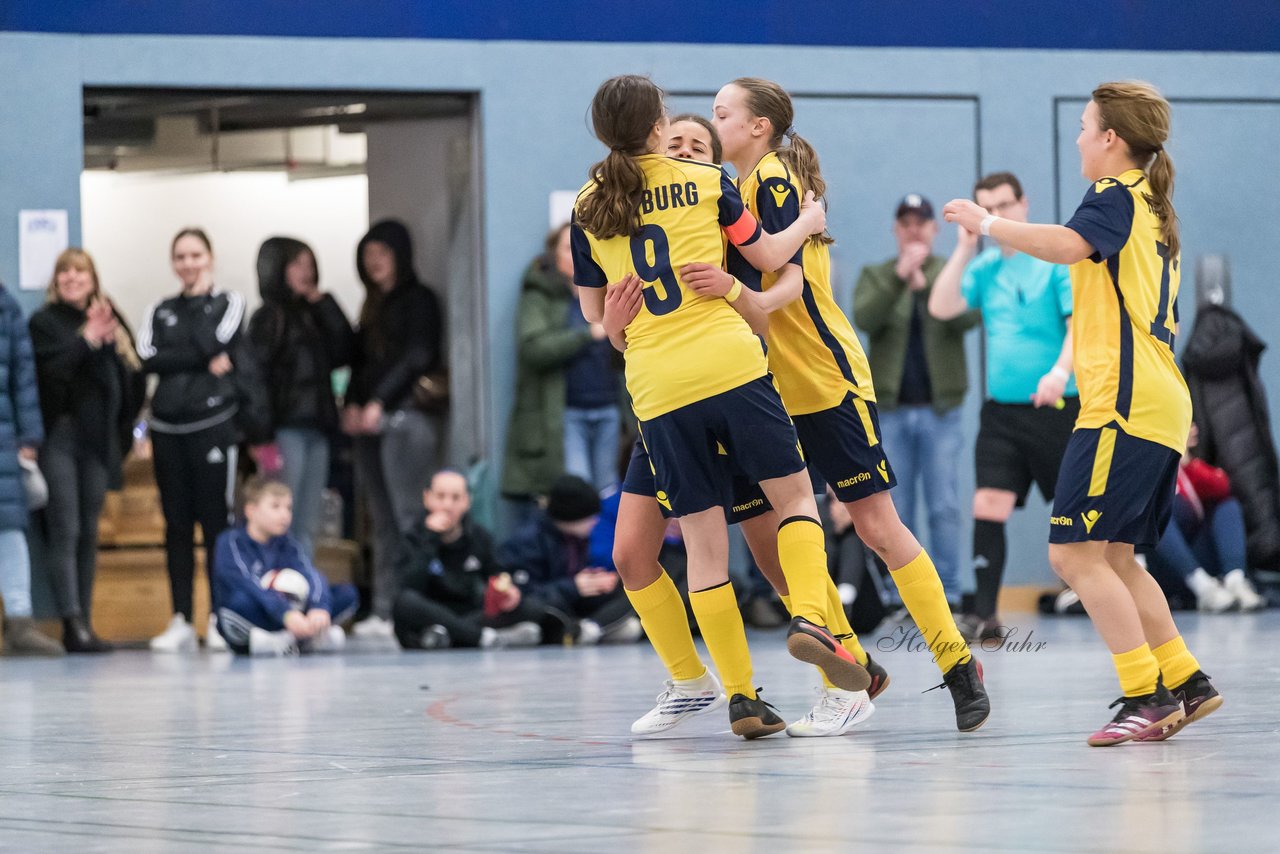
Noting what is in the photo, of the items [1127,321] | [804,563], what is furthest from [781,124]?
[804,563]

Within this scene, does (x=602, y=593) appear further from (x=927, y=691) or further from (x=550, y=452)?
(x=927, y=691)

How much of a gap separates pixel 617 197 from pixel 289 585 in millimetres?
5477

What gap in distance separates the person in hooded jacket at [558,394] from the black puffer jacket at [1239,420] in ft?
11.8

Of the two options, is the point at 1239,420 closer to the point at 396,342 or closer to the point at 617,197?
the point at 396,342

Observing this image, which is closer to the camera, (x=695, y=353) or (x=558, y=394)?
(x=695, y=353)

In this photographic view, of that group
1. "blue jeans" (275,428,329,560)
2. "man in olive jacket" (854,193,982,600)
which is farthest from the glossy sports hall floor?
"blue jeans" (275,428,329,560)

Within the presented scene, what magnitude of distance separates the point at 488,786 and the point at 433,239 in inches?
338

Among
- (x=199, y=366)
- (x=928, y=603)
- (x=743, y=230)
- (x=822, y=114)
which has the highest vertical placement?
(x=822, y=114)

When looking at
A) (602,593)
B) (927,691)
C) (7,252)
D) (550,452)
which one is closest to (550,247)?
(550,452)

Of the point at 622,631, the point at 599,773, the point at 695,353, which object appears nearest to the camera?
the point at 599,773

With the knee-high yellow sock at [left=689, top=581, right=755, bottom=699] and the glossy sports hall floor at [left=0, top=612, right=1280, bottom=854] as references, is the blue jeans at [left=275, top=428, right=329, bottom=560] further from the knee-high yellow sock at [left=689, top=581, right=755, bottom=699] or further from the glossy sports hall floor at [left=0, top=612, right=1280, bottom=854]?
the knee-high yellow sock at [left=689, top=581, right=755, bottom=699]

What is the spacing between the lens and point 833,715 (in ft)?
17.6

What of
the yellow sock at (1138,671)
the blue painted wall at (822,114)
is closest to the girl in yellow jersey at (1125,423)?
the yellow sock at (1138,671)

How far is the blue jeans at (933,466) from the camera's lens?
11047 mm
